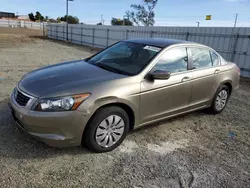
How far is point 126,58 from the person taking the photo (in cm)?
388

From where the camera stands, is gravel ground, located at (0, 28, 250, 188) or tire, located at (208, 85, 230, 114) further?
tire, located at (208, 85, 230, 114)

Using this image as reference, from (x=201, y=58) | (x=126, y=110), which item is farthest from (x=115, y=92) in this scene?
(x=201, y=58)

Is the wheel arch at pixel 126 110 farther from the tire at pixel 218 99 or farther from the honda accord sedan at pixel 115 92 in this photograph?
the tire at pixel 218 99

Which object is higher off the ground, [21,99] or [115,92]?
[115,92]

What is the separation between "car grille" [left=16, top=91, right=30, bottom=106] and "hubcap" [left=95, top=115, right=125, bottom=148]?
98cm

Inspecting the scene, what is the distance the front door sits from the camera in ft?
11.2

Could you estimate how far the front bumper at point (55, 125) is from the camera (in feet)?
8.85

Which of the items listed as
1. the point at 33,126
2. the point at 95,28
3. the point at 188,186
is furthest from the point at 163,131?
the point at 95,28

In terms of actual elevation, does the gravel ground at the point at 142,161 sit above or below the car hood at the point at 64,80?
below

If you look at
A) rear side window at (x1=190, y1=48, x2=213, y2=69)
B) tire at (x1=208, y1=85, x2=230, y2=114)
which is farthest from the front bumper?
tire at (x1=208, y1=85, x2=230, y2=114)

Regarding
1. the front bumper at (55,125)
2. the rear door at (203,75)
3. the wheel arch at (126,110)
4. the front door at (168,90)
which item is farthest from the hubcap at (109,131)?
the rear door at (203,75)

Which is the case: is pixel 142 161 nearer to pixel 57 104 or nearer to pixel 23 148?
pixel 57 104

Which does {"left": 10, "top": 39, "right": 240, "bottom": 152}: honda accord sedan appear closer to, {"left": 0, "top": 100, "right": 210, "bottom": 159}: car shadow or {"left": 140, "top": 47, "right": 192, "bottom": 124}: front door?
{"left": 140, "top": 47, "right": 192, "bottom": 124}: front door

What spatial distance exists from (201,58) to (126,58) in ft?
4.96
